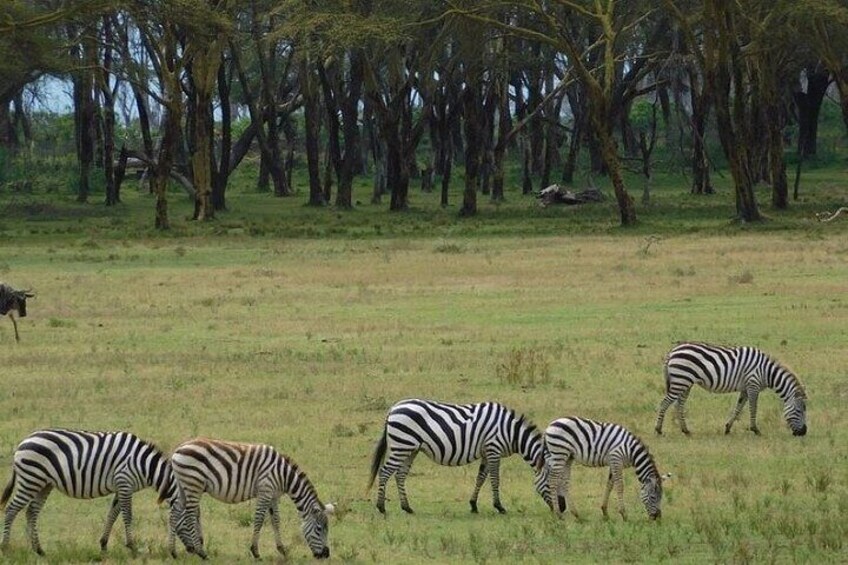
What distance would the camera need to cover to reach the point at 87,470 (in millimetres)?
11281

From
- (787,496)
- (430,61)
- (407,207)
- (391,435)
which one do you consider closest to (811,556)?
(787,496)

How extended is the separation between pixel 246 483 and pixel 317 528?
55 centimetres

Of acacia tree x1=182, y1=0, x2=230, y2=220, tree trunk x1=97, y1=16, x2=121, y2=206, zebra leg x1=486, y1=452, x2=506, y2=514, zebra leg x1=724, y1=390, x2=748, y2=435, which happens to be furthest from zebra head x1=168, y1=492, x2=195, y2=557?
tree trunk x1=97, y1=16, x2=121, y2=206

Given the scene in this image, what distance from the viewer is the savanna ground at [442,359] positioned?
12391 millimetres

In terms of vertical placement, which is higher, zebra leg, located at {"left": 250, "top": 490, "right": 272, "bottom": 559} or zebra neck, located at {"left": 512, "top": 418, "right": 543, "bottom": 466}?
zebra neck, located at {"left": 512, "top": 418, "right": 543, "bottom": 466}

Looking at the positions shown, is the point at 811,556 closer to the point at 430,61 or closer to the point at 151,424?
the point at 151,424

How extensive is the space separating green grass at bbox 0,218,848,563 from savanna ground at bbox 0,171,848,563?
0.16 ft

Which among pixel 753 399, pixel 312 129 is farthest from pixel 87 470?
pixel 312 129

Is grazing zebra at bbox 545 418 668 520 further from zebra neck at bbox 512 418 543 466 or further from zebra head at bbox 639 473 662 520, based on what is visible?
zebra neck at bbox 512 418 543 466

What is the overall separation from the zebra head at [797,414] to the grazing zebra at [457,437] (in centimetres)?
419

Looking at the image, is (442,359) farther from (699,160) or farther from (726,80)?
(699,160)

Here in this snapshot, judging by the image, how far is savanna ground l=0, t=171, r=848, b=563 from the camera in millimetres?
12391

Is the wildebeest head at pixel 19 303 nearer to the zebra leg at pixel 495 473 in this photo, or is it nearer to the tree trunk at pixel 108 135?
the zebra leg at pixel 495 473

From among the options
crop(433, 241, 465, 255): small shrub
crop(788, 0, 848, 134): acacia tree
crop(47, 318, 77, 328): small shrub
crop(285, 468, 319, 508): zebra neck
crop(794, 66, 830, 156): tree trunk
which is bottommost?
crop(47, 318, 77, 328): small shrub
